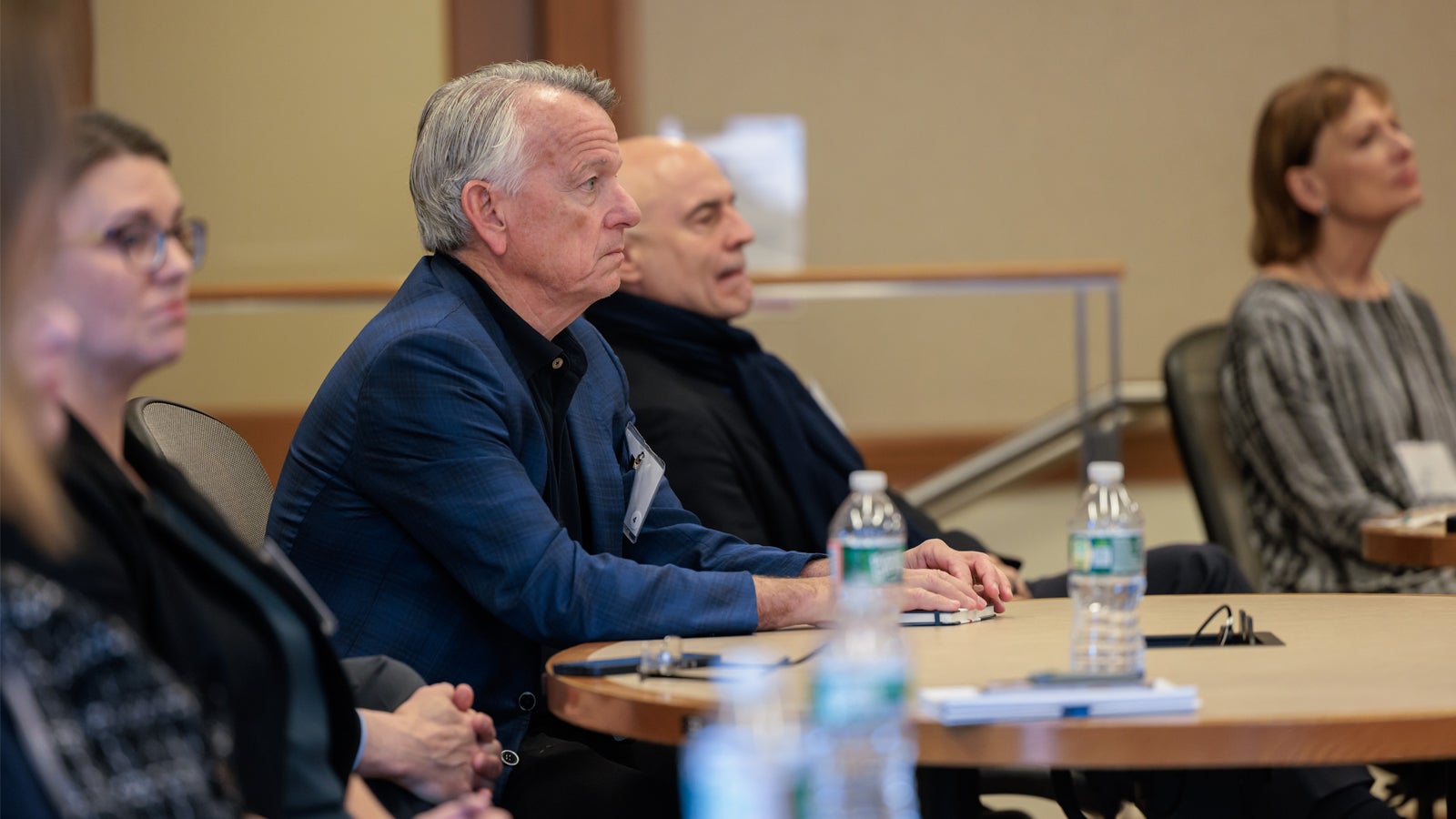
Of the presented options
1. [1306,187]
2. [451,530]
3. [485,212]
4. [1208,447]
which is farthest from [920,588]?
[1306,187]

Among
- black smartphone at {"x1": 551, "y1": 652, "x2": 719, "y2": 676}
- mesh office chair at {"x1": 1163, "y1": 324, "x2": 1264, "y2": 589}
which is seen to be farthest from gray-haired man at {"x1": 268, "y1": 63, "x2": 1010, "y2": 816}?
mesh office chair at {"x1": 1163, "y1": 324, "x2": 1264, "y2": 589}

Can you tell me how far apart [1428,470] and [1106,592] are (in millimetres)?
2211

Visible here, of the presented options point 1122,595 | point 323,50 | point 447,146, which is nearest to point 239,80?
point 323,50

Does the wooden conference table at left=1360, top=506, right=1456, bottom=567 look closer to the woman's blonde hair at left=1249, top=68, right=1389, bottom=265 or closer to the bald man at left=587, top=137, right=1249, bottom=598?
the bald man at left=587, top=137, right=1249, bottom=598

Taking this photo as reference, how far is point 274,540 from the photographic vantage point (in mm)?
2041

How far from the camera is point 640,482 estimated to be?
231 cm

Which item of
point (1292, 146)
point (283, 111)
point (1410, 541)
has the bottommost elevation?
point (1410, 541)

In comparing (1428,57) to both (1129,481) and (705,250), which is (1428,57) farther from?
(705,250)

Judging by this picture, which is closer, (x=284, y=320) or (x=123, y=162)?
(x=123, y=162)

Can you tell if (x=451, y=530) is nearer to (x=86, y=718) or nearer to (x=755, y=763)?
(x=86, y=718)

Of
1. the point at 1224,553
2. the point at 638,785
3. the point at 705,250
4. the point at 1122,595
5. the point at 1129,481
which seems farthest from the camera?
the point at 1129,481

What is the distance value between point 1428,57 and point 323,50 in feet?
13.2

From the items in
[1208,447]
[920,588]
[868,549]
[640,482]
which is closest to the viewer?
[868,549]

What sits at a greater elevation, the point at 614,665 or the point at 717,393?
the point at 717,393
